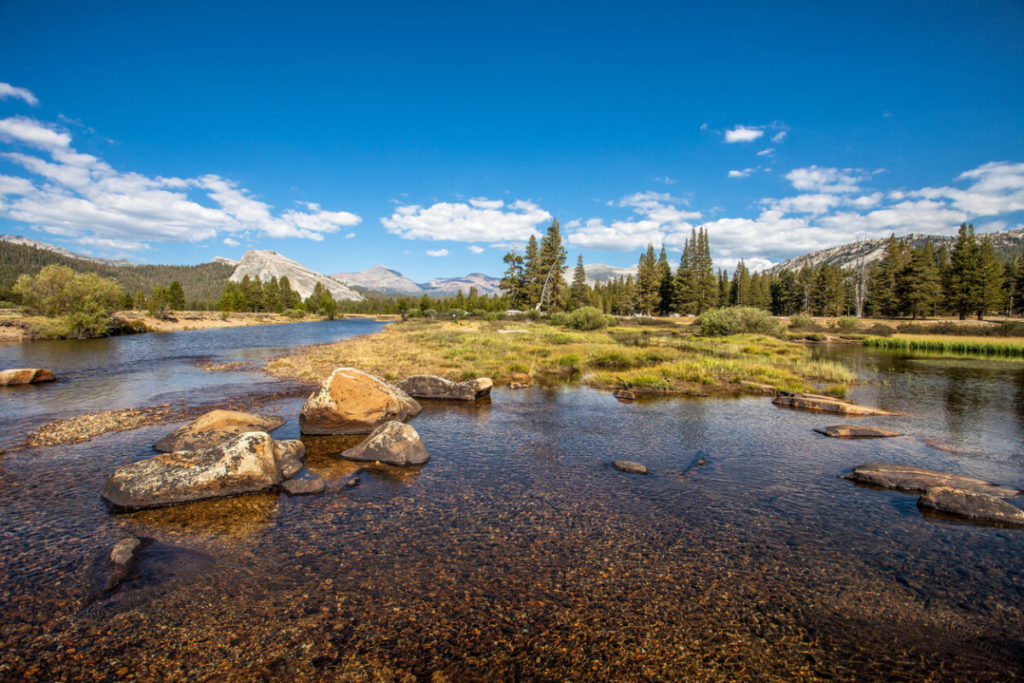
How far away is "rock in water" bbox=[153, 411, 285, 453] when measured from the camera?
11805 mm

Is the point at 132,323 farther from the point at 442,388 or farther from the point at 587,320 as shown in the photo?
the point at 442,388

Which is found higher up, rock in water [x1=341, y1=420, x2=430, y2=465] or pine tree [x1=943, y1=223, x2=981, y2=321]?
pine tree [x1=943, y1=223, x2=981, y2=321]

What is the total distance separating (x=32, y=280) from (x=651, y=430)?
243 ft

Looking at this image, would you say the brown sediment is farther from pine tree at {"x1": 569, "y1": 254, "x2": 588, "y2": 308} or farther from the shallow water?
pine tree at {"x1": 569, "y1": 254, "x2": 588, "y2": 308}

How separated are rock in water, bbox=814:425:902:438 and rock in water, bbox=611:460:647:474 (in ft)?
25.4

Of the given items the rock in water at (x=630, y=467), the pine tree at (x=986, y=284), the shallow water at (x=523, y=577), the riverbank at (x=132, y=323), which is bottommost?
the shallow water at (x=523, y=577)

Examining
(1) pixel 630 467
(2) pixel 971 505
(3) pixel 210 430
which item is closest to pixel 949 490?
(2) pixel 971 505

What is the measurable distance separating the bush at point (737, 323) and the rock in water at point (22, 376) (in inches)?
2180

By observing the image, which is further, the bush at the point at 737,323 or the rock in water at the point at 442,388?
the bush at the point at 737,323

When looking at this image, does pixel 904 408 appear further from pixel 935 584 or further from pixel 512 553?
pixel 512 553

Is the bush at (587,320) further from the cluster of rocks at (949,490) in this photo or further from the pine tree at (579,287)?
the pine tree at (579,287)

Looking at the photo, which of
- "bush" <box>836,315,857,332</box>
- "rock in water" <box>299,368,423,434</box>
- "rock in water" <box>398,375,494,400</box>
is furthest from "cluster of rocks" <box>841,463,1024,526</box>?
"bush" <box>836,315,857,332</box>

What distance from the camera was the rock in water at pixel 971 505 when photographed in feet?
28.3

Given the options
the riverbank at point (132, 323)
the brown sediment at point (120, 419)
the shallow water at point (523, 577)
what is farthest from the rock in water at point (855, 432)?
the riverbank at point (132, 323)
